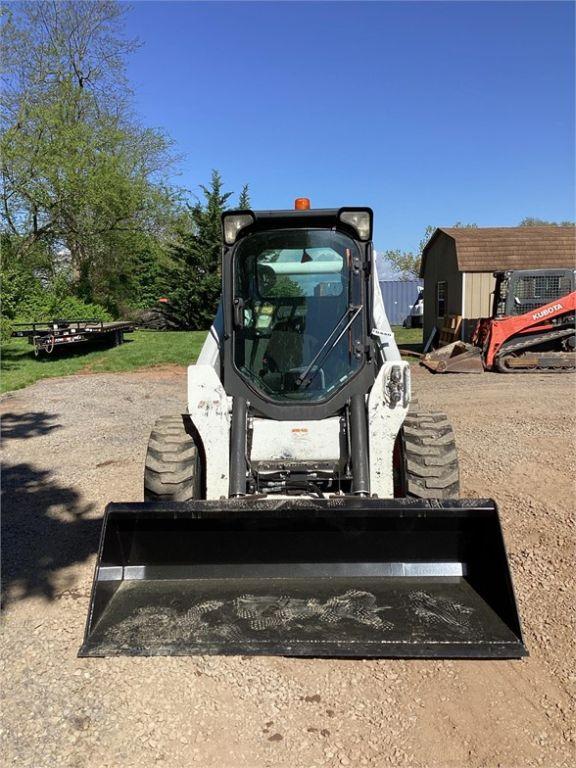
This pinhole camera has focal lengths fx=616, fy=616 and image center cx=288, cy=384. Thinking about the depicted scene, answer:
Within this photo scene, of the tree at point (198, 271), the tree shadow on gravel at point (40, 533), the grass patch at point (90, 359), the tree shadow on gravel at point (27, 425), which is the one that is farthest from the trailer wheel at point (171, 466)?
the tree at point (198, 271)

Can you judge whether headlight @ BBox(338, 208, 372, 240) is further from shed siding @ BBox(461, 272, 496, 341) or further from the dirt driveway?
shed siding @ BBox(461, 272, 496, 341)

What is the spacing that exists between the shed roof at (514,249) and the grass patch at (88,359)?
8493mm

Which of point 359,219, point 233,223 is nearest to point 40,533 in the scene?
point 233,223

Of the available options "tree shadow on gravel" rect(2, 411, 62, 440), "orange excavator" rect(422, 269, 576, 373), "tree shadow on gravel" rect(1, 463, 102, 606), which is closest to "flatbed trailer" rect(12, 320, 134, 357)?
"tree shadow on gravel" rect(2, 411, 62, 440)

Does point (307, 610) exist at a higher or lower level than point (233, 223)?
lower

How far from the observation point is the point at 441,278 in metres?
19.9

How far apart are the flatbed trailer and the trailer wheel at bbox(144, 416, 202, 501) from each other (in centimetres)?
1256

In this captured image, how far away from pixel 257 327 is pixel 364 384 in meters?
0.89

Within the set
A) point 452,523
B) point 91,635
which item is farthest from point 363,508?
point 91,635

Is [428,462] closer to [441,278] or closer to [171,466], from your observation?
[171,466]

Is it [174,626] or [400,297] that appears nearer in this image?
[174,626]

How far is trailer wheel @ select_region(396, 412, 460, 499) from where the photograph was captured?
389cm

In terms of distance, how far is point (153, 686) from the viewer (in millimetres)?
3047

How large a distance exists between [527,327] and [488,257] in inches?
168
